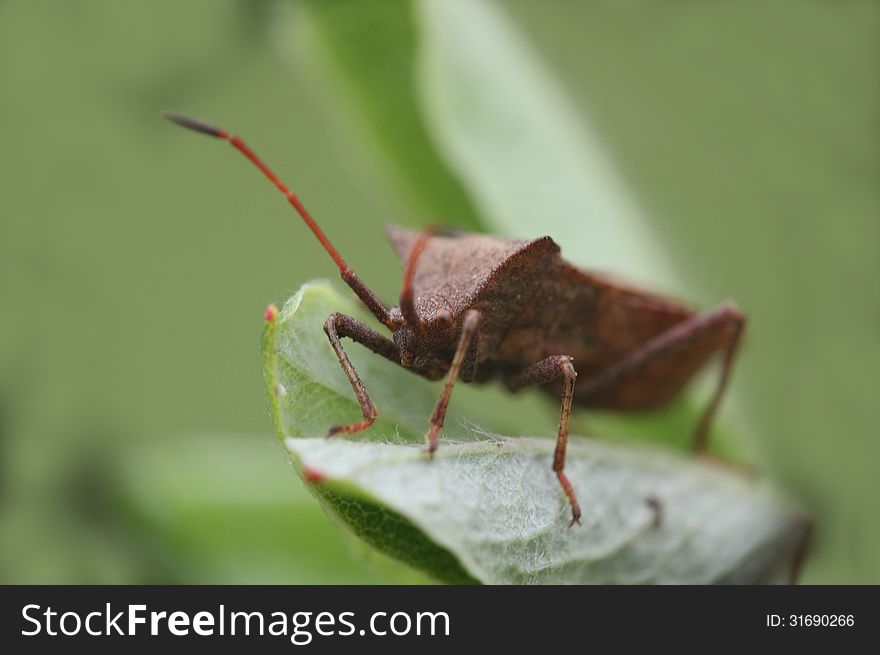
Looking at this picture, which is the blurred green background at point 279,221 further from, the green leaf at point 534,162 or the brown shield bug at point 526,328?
the brown shield bug at point 526,328

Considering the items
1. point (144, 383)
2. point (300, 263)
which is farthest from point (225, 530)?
point (300, 263)

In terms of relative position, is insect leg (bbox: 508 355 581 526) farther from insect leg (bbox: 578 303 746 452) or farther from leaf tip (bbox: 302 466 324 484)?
leaf tip (bbox: 302 466 324 484)

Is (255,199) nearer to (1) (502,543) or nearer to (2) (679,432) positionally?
(2) (679,432)

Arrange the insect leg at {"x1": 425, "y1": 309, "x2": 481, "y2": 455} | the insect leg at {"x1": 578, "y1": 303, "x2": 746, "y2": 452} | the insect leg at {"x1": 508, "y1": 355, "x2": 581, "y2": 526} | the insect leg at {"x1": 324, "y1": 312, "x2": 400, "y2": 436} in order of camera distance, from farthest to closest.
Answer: the insect leg at {"x1": 578, "y1": 303, "x2": 746, "y2": 452} → the insect leg at {"x1": 508, "y1": 355, "x2": 581, "y2": 526} → the insect leg at {"x1": 324, "y1": 312, "x2": 400, "y2": 436} → the insect leg at {"x1": 425, "y1": 309, "x2": 481, "y2": 455}

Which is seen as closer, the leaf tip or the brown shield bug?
the leaf tip

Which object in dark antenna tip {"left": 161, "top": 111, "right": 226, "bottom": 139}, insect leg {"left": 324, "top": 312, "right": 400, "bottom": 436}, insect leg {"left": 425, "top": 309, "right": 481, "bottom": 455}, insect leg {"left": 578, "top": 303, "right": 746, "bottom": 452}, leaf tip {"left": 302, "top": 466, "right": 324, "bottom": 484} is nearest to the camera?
leaf tip {"left": 302, "top": 466, "right": 324, "bottom": 484}

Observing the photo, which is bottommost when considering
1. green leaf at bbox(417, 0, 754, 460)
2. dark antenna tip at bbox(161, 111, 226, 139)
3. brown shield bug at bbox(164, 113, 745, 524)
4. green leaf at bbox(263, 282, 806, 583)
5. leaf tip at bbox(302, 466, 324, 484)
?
leaf tip at bbox(302, 466, 324, 484)

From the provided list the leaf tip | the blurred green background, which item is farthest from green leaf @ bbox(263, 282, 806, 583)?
the blurred green background

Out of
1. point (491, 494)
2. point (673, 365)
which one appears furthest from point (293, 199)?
point (673, 365)

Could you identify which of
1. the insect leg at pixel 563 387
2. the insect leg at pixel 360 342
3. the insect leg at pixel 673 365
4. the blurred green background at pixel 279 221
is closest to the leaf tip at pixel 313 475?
the insect leg at pixel 360 342
